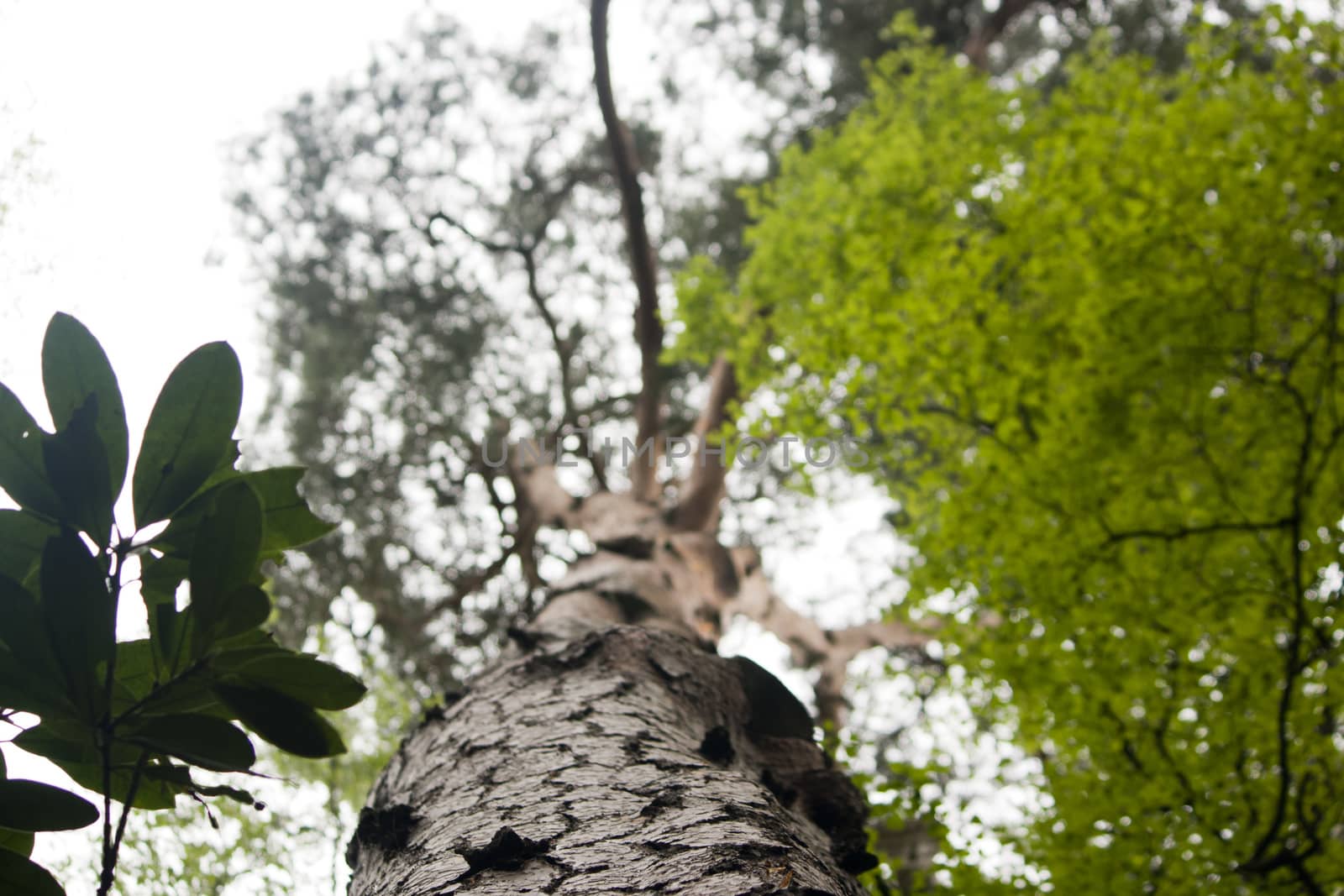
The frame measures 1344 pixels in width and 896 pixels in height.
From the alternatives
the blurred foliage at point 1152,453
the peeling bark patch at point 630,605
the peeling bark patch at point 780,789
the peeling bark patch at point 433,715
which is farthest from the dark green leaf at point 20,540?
the blurred foliage at point 1152,453

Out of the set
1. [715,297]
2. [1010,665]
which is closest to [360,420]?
[715,297]

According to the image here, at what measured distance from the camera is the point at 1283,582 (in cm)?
300

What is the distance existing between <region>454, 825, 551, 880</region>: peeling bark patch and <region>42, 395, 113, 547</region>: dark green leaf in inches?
24.2

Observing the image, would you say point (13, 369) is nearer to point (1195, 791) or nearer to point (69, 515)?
point (69, 515)

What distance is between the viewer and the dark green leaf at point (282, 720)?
108 cm

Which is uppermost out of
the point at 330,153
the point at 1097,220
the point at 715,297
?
the point at 330,153

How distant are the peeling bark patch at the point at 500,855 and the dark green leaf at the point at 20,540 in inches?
27.4

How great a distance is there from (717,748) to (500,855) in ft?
2.11

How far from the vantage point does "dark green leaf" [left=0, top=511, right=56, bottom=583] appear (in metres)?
1.10

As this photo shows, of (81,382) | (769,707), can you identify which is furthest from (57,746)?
(769,707)

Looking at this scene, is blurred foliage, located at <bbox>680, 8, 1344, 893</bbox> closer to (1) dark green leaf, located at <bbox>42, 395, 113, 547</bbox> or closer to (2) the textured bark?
(2) the textured bark

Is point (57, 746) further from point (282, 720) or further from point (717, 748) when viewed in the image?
point (717, 748)

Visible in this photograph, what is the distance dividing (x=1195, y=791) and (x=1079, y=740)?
39cm

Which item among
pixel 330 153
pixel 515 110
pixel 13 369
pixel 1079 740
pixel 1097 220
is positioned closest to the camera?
pixel 13 369
